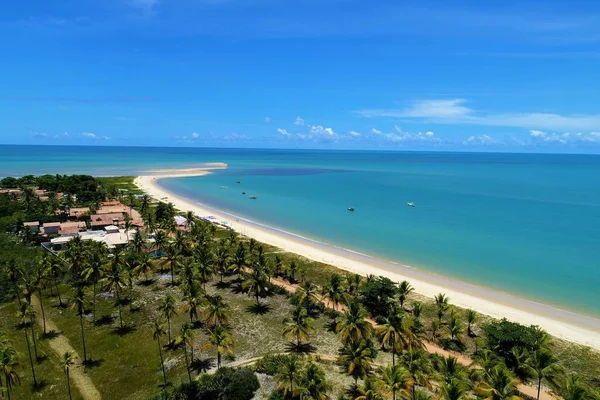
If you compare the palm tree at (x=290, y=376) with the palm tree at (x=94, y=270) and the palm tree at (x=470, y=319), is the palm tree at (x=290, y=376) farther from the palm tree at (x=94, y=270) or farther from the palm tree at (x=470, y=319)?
the palm tree at (x=94, y=270)

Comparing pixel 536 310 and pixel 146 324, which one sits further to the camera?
pixel 536 310

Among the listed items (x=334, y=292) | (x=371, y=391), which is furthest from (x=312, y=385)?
(x=334, y=292)

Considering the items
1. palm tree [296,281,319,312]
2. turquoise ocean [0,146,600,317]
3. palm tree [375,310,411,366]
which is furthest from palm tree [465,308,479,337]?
palm tree [296,281,319,312]

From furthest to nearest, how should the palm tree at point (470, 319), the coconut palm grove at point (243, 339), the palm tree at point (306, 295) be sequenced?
the palm tree at point (306, 295), the palm tree at point (470, 319), the coconut palm grove at point (243, 339)

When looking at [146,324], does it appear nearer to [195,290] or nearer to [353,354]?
[195,290]

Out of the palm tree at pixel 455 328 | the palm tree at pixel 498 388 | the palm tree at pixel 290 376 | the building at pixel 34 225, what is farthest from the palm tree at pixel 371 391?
the building at pixel 34 225

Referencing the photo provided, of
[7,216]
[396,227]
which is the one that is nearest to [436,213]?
[396,227]

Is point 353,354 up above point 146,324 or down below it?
above
